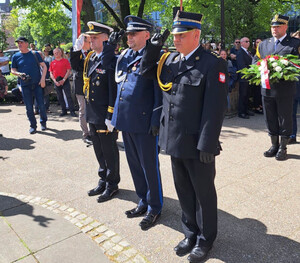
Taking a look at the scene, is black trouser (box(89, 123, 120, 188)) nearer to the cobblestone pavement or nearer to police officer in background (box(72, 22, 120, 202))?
police officer in background (box(72, 22, 120, 202))

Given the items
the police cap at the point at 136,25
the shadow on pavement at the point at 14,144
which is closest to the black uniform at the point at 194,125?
the police cap at the point at 136,25

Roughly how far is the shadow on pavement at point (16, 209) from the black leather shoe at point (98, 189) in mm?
762

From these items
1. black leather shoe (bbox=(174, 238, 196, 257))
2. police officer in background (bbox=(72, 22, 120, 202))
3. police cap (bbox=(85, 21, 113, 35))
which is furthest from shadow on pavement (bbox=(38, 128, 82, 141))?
black leather shoe (bbox=(174, 238, 196, 257))

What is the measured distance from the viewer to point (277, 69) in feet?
16.8

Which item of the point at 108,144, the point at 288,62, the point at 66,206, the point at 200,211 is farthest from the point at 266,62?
the point at 66,206

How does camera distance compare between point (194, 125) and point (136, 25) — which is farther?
point (136, 25)

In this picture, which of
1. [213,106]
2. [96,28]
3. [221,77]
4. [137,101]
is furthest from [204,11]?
[213,106]

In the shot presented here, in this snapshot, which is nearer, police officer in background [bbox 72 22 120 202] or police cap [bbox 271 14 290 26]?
police officer in background [bbox 72 22 120 202]

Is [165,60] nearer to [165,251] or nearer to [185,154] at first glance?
[185,154]

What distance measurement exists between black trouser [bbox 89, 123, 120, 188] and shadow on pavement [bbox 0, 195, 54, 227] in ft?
3.07

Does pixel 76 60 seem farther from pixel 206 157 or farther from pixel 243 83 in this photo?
pixel 243 83

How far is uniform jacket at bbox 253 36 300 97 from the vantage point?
533 cm

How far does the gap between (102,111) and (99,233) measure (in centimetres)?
149

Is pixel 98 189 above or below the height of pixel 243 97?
below
